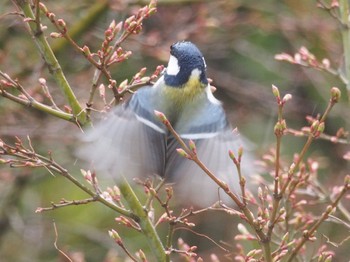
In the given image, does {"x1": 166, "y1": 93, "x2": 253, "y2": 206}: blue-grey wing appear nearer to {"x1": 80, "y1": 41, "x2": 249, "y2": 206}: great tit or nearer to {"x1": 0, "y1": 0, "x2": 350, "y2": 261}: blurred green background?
{"x1": 80, "y1": 41, "x2": 249, "y2": 206}: great tit

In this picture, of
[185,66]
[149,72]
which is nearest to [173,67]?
[185,66]

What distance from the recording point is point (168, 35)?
5.49 meters

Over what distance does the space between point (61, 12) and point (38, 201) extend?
1.47 metres

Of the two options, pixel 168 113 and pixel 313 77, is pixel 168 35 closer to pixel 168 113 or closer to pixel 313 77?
pixel 313 77

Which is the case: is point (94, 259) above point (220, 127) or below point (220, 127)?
below

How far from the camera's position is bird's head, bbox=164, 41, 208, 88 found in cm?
298

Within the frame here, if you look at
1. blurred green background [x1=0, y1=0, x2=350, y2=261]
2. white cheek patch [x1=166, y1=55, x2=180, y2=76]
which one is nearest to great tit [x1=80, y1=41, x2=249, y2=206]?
white cheek patch [x1=166, y1=55, x2=180, y2=76]

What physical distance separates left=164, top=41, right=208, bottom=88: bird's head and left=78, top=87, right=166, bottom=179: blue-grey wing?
0.40 ft

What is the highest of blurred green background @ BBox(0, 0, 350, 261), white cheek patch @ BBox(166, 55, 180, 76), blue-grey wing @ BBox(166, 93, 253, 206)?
white cheek patch @ BBox(166, 55, 180, 76)

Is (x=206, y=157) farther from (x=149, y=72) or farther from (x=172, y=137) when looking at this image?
(x=149, y=72)

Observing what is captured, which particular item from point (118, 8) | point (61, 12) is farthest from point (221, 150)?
point (61, 12)

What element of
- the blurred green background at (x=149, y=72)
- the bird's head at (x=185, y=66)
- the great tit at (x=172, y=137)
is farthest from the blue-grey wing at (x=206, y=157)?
the blurred green background at (x=149, y=72)

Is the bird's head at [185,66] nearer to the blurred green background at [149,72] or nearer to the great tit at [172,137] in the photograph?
the great tit at [172,137]

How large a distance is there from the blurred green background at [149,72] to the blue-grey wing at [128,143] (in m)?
1.29
